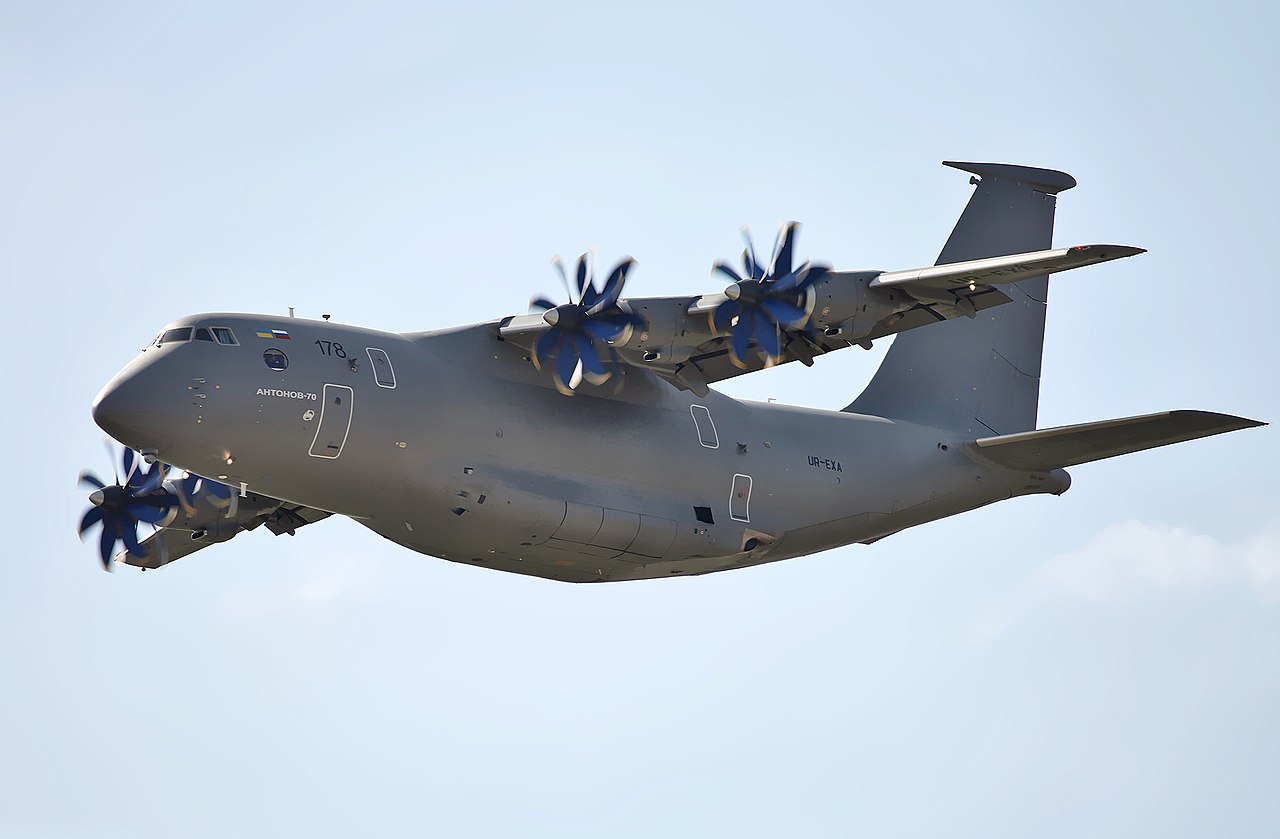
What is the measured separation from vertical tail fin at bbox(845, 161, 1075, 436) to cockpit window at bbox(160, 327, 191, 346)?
10371 mm

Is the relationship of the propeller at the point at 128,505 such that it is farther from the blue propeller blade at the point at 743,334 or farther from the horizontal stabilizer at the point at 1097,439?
the horizontal stabilizer at the point at 1097,439

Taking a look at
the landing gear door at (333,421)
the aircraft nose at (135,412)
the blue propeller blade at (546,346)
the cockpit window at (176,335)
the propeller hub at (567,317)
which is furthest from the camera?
the blue propeller blade at (546,346)

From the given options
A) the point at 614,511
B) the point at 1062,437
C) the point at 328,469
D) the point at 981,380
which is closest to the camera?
the point at 328,469

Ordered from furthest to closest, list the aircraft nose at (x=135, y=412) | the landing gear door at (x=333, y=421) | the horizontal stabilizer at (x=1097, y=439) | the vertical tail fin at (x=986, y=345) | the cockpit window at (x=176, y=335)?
the vertical tail fin at (x=986, y=345) < the horizontal stabilizer at (x=1097, y=439) < the landing gear door at (x=333, y=421) < the cockpit window at (x=176, y=335) < the aircraft nose at (x=135, y=412)

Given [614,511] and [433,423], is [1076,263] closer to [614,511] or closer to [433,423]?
[614,511]

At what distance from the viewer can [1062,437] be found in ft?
78.0

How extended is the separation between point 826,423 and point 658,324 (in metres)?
4.33

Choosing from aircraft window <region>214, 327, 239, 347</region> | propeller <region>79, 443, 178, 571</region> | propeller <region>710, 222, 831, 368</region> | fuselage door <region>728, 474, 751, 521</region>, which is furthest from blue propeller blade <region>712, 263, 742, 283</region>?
propeller <region>79, 443, 178, 571</region>

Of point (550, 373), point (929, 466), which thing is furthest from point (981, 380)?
point (550, 373)

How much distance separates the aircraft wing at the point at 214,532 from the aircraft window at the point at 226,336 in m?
5.10

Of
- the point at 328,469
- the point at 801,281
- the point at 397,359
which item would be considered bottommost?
the point at 328,469

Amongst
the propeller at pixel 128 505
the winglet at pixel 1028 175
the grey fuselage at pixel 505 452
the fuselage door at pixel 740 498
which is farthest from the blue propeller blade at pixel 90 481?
the winglet at pixel 1028 175

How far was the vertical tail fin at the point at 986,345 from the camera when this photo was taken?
26.4m

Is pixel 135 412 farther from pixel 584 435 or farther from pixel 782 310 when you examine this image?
pixel 782 310
